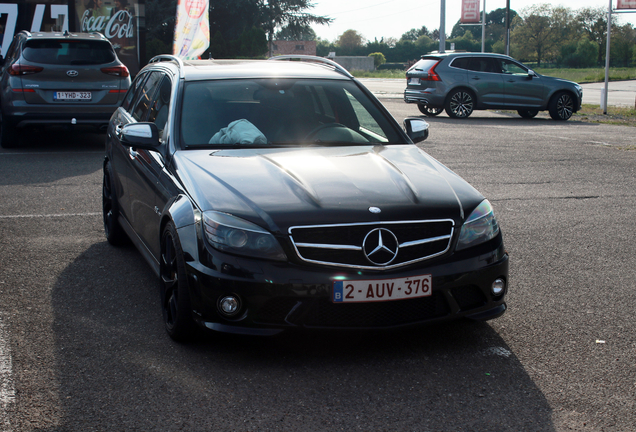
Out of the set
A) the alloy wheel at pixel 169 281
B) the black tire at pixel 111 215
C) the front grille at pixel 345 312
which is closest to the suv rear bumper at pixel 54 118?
the black tire at pixel 111 215

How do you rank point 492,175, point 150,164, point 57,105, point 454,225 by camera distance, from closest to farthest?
point 454,225 → point 150,164 → point 492,175 → point 57,105

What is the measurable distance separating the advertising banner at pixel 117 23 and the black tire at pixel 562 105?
1097 cm

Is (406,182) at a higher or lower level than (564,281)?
higher

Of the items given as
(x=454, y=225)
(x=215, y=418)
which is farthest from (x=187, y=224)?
(x=454, y=225)

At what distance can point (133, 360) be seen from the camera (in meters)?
3.55

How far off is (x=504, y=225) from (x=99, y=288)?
Answer: 3725 millimetres

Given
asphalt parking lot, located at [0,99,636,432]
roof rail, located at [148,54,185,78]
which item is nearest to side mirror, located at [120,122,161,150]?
roof rail, located at [148,54,185,78]

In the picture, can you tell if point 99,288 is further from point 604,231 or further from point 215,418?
point 604,231

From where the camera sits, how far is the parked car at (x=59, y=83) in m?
10.9

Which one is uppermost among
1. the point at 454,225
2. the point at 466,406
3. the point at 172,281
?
the point at 454,225

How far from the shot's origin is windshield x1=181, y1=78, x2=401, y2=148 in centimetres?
452

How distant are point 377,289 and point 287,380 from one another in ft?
1.95

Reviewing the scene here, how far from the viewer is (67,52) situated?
441 inches

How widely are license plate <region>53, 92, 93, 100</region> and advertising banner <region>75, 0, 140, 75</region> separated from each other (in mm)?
7085
